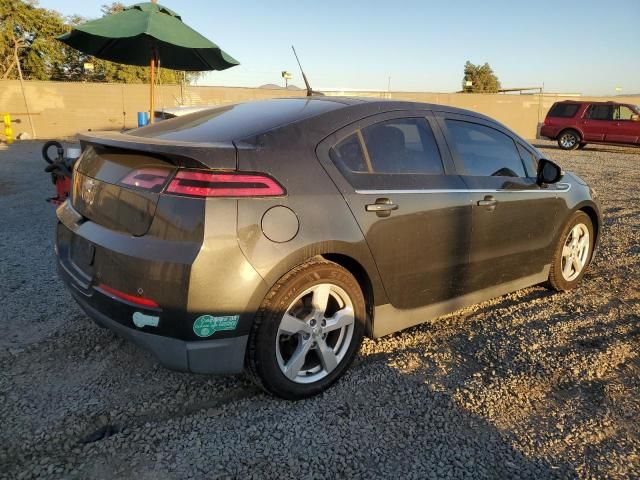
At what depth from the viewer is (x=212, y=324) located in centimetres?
225

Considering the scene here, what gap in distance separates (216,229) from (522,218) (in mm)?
2439

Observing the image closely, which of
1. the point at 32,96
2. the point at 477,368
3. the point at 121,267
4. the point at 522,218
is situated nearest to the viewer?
the point at 121,267

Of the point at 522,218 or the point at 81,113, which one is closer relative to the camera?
the point at 522,218

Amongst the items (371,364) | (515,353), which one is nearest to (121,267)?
(371,364)

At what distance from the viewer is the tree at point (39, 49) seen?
30078 millimetres

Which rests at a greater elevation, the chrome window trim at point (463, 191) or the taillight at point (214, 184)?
the taillight at point (214, 184)

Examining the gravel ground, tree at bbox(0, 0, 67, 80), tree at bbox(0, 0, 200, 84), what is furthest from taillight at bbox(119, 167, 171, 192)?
tree at bbox(0, 0, 67, 80)

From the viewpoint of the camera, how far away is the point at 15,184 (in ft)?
29.9

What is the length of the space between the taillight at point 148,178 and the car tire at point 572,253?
323cm

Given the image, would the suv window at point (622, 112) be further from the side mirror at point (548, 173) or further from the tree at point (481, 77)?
the tree at point (481, 77)

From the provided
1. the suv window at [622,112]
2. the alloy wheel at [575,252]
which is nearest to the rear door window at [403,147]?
the alloy wheel at [575,252]

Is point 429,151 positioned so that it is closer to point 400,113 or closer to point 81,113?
point 400,113

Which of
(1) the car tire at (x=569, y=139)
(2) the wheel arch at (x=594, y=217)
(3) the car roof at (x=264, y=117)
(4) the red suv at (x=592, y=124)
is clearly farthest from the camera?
(1) the car tire at (x=569, y=139)

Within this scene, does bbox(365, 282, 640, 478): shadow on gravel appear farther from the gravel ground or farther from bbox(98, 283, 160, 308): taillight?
bbox(98, 283, 160, 308): taillight
